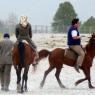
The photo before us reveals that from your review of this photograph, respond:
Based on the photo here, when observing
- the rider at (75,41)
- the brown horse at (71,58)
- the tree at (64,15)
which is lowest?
the tree at (64,15)

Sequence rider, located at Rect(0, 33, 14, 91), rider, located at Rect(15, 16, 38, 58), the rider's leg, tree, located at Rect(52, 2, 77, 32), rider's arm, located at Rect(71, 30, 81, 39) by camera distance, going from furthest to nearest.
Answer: tree, located at Rect(52, 2, 77, 32) < the rider's leg < rider's arm, located at Rect(71, 30, 81, 39) < rider, located at Rect(0, 33, 14, 91) < rider, located at Rect(15, 16, 38, 58)

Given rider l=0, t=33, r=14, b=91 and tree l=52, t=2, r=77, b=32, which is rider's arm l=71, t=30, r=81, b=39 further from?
tree l=52, t=2, r=77, b=32

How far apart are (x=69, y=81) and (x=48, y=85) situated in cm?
168

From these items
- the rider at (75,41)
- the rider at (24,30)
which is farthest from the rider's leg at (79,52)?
the rider at (24,30)

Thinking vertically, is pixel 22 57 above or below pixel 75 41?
below

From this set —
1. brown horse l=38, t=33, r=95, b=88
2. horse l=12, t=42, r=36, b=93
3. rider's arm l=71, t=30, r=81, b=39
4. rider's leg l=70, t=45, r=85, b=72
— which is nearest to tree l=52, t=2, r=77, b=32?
brown horse l=38, t=33, r=95, b=88

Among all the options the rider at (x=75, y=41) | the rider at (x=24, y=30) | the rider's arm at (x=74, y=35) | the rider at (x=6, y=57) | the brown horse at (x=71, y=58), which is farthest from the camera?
the brown horse at (x=71, y=58)

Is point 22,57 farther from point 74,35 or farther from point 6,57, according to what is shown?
point 74,35

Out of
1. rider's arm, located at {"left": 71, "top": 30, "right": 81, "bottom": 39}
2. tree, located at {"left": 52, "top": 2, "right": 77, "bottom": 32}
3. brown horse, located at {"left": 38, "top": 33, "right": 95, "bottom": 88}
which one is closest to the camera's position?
rider's arm, located at {"left": 71, "top": 30, "right": 81, "bottom": 39}

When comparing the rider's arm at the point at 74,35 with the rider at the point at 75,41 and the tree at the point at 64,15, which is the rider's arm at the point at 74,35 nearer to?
the rider at the point at 75,41

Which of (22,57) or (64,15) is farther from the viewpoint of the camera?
(64,15)

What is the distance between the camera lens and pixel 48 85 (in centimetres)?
1884

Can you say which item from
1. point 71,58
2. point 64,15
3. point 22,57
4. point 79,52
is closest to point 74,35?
point 79,52

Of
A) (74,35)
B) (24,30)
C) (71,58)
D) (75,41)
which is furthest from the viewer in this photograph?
(71,58)
